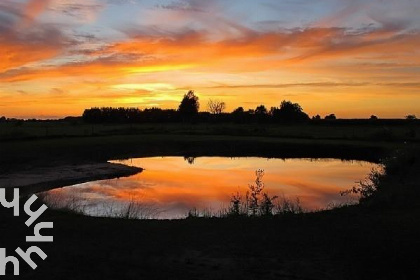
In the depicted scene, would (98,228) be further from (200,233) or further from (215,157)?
(215,157)

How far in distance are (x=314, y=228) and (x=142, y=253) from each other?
414 centimetres

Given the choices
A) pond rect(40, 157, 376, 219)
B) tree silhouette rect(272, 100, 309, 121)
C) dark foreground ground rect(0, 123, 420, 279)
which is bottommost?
pond rect(40, 157, 376, 219)

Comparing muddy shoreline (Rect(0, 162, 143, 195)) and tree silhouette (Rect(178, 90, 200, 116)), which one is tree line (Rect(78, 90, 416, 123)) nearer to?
Result: tree silhouette (Rect(178, 90, 200, 116))

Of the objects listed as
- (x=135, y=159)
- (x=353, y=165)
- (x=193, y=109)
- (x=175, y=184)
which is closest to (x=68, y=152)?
(x=135, y=159)

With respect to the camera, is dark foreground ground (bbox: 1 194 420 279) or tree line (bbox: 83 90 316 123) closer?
dark foreground ground (bbox: 1 194 420 279)

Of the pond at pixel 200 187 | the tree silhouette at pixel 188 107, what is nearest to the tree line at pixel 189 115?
the tree silhouette at pixel 188 107

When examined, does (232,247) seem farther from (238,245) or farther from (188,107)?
(188,107)

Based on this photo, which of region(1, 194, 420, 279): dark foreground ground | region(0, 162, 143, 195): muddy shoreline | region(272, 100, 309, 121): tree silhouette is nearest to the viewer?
region(1, 194, 420, 279): dark foreground ground

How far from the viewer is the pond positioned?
17844 mm

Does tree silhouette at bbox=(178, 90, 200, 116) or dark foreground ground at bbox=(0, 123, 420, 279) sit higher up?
tree silhouette at bbox=(178, 90, 200, 116)

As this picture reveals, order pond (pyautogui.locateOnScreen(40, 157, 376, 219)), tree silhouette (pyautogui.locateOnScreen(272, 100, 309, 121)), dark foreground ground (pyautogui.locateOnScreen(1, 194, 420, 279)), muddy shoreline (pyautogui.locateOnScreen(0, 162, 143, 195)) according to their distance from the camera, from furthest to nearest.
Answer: tree silhouette (pyautogui.locateOnScreen(272, 100, 309, 121)), muddy shoreline (pyautogui.locateOnScreen(0, 162, 143, 195)), pond (pyautogui.locateOnScreen(40, 157, 376, 219)), dark foreground ground (pyautogui.locateOnScreen(1, 194, 420, 279))

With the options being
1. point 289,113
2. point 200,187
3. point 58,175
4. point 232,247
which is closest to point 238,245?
point 232,247

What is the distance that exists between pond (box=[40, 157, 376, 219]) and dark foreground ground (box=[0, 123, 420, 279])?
14.4 feet

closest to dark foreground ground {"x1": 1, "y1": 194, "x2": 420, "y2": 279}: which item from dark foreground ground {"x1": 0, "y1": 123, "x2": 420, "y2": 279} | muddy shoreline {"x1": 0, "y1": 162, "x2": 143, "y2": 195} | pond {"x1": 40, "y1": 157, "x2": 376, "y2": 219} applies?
dark foreground ground {"x1": 0, "y1": 123, "x2": 420, "y2": 279}
